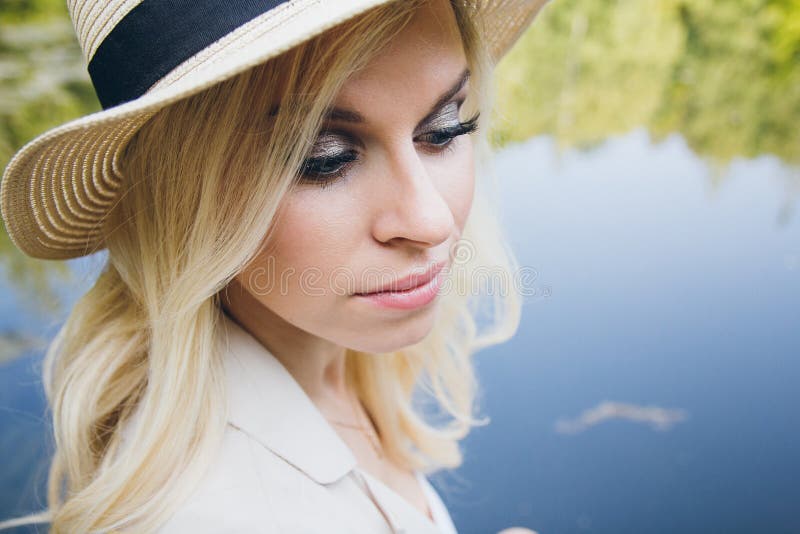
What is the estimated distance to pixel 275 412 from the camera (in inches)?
33.3

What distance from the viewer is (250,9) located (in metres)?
0.61

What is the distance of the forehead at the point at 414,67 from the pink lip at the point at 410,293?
231 millimetres

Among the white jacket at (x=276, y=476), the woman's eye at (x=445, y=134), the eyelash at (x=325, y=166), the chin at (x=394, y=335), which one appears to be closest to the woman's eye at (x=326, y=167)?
the eyelash at (x=325, y=166)

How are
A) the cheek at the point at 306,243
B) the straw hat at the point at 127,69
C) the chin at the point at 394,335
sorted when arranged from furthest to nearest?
the chin at the point at 394,335 < the cheek at the point at 306,243 < the straw hat at the point at 127,69

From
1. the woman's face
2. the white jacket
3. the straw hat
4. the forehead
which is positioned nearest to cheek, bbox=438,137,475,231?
the woman's face

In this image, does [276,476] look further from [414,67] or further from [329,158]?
[414,67]

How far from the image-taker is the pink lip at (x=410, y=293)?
2.52 feet

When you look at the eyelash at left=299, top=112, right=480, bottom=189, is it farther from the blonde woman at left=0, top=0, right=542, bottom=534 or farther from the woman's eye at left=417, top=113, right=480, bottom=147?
the woman's eye at left=417, top=113, right=480, bottom=147

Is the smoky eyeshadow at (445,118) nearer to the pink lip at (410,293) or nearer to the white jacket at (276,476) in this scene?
the pink lip at (410,293)

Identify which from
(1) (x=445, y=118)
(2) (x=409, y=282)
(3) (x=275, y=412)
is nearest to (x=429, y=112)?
(1) (x=445, y=118)

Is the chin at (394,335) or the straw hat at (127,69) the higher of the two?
the straw hat at (127,69)

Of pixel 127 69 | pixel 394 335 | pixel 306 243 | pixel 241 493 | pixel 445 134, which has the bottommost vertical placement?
pixel 241 493

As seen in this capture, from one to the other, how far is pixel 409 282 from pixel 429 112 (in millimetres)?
226

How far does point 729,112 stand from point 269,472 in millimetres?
3505
